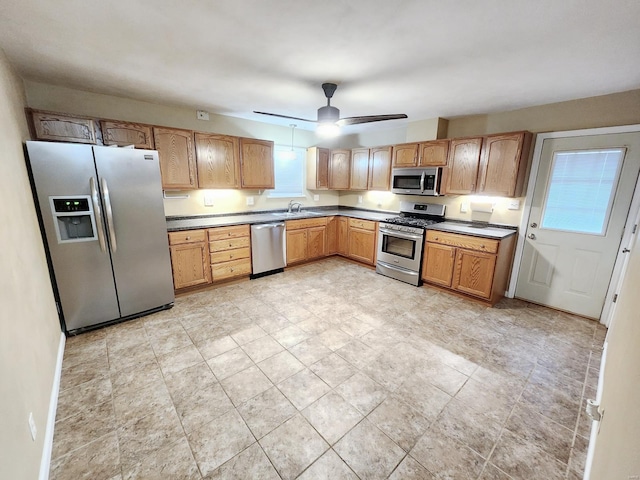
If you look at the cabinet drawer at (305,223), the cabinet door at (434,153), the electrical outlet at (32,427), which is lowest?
the electrical outlet at (32,427)

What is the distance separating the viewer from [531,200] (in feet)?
11.0

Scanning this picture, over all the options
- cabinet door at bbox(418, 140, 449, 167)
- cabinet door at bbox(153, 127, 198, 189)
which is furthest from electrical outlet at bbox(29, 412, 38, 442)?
cabinet door at bbox(418, 140, 449, 167)

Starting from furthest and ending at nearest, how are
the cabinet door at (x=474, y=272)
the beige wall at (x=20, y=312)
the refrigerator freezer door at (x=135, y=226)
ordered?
the cabinet door at (x=474, y=272) → the refrigerator freezer door at (x=135, y=226) → the beige wall at (x=20, y=312)

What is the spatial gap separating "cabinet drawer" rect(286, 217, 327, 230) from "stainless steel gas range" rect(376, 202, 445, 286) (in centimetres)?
110

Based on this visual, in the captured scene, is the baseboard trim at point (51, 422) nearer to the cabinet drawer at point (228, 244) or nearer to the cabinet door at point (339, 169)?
the cabinet drawer at point (228, 244)

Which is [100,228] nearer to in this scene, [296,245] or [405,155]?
[296,245]

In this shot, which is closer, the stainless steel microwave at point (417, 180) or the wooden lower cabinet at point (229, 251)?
the wooden lower cabinet at point (229, 251)

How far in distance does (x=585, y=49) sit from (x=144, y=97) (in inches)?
167

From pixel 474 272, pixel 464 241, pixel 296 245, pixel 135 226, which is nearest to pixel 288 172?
pixel 296 245

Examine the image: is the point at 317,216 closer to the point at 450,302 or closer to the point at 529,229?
the point at 450,302

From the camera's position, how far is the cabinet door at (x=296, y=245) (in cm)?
452

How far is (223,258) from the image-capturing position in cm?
380

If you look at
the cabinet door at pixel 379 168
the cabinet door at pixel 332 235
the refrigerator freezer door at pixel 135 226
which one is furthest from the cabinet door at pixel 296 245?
the refrigerator freezer door at pixel 135 226

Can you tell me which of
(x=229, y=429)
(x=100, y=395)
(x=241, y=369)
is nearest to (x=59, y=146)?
(x=100, y=395)
